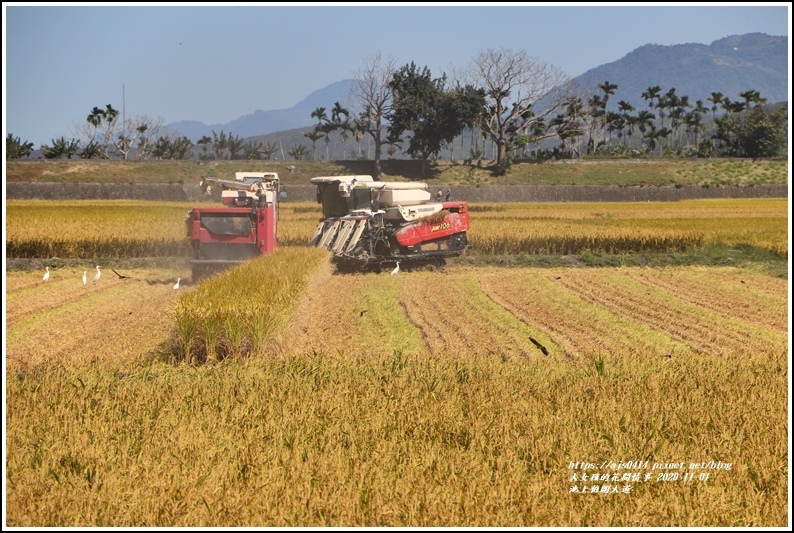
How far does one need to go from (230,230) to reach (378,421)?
13.7m

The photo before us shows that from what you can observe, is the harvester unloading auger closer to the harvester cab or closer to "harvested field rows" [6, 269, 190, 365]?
the harvester cab

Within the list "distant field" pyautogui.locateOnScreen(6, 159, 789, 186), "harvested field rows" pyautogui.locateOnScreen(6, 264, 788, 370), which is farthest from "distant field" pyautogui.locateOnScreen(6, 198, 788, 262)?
"distant field" pyautogui.locateOnScreen(6, 159, 789, 186)

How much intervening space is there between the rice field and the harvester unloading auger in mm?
7180

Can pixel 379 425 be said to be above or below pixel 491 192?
below

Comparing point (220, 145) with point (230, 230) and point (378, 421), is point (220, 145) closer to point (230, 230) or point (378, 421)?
point (230, 230)

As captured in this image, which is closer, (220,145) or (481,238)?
(481,238)

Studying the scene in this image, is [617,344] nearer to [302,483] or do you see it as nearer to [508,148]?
[302,483]

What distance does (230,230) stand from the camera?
827 inches

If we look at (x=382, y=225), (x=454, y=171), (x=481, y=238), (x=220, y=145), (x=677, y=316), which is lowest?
(x=677, y=316)

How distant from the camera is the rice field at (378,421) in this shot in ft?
20.3

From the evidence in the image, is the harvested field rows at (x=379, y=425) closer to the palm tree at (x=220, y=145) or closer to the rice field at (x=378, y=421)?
the rice field at (x=378, y=421)

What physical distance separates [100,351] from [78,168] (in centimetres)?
6445

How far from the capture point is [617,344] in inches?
571

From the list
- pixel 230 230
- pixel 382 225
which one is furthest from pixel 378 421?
pixel 382 225
